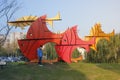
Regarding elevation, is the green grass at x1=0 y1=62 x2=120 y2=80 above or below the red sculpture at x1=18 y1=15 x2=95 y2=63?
below

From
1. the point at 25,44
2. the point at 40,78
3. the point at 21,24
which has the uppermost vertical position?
the point at 21,24

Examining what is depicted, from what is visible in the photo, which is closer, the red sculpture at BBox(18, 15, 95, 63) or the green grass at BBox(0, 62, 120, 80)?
the green grass at BBox(0, 62, 120, 80)

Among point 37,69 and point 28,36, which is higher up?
point 28,36

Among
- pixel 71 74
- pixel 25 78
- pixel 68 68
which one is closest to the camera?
pixel 25 78

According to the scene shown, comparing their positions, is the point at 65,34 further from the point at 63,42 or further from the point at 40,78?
the point at 40,78

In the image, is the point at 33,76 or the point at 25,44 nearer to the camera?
the point at 33,76

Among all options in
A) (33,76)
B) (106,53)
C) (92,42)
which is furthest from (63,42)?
(106,53)

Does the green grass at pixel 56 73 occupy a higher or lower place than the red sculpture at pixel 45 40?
lower

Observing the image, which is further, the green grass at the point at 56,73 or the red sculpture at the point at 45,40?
the red sculpture at the point at 45,40

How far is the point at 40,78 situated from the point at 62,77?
4.04 feet

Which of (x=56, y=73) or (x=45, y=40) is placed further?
(x=45, y=40)

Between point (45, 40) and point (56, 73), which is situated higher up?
point (45, 40)

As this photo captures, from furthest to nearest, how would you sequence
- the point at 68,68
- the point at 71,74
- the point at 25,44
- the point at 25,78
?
the point at 25,44, the point at 68,68, the point at 71,74, the point at 25,78

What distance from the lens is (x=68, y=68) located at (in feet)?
62.5
